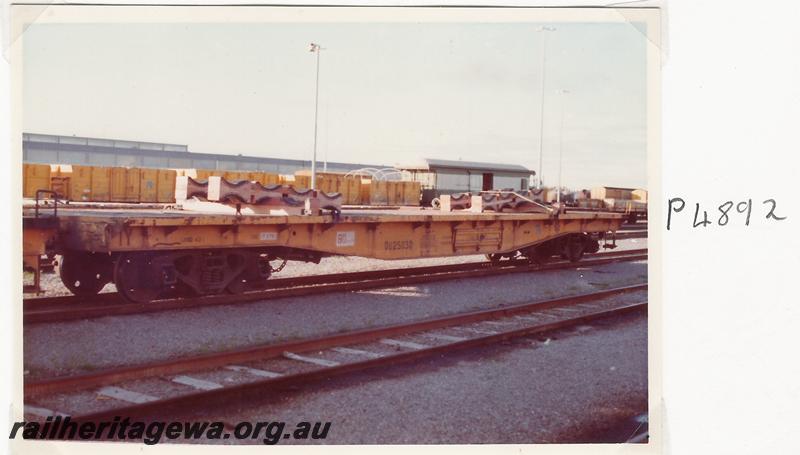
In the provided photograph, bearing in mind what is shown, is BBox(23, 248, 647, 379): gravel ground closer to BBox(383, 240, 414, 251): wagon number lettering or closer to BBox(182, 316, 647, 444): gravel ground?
BBox(383, 240, 414, 251): wagon number lettering

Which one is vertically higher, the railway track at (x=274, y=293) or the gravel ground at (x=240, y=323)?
the railway track at (x=274, y=293)

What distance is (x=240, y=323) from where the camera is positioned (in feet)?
24.9

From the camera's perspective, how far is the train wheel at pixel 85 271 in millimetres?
7926

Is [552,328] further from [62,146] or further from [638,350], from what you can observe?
[62,146]

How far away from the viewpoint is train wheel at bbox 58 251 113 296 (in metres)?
7.93

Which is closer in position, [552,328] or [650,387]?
[650,387]

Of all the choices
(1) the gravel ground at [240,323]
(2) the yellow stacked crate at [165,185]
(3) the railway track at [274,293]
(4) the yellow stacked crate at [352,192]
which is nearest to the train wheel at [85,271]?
(3) the railway track at [274,293]

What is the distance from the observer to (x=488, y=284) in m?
11.2

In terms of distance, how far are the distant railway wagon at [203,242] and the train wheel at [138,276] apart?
0.4 inches

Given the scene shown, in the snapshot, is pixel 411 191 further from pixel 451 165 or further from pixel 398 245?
pixel 398 245

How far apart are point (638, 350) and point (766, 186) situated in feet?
9.35

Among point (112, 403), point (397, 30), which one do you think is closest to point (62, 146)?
point (112, 403)

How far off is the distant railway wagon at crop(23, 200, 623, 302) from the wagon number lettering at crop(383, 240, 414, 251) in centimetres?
1

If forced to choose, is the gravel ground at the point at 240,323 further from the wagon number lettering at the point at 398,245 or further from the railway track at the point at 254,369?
the wagon number lettering at the point at 398,245
